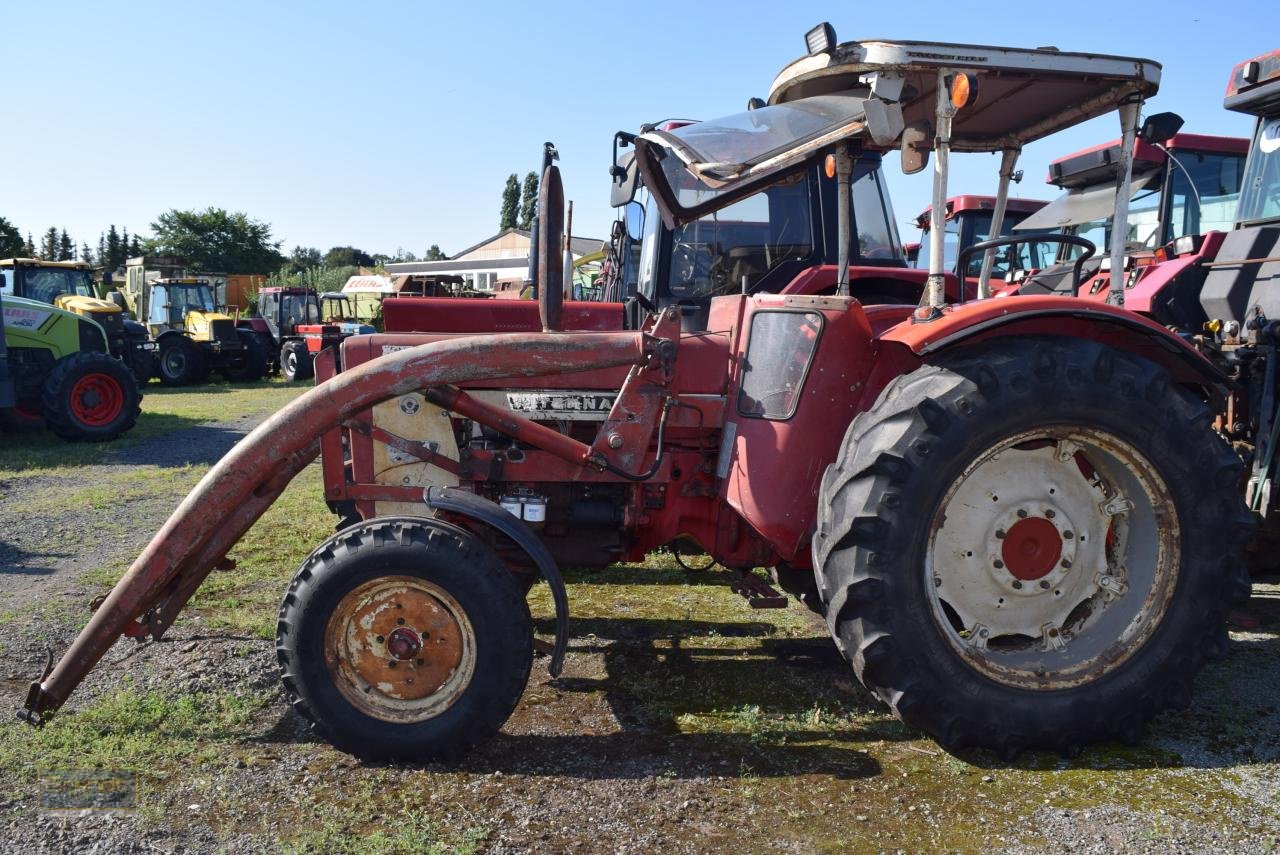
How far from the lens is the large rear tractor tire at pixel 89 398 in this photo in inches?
389

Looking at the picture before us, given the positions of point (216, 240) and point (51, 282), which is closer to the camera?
point (51, 282)

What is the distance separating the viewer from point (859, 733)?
3145 mm

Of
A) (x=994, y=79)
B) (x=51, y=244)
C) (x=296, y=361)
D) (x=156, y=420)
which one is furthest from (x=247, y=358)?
A: (x=51, y=244)

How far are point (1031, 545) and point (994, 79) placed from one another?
1.62m

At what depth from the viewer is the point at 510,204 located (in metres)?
67.8

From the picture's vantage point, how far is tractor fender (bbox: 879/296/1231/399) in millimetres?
2889

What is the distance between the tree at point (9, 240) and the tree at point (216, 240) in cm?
1033

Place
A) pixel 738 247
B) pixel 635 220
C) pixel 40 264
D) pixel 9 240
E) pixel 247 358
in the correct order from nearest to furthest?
pixel 738 247, pixel 635 220, pixel 40 264, pixel 247 358, pixel 9 240

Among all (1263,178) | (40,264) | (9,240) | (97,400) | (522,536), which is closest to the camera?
(522,536)

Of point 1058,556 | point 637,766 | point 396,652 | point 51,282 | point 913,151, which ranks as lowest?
point 637,766

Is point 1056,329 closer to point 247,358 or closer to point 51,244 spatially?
point 247,358

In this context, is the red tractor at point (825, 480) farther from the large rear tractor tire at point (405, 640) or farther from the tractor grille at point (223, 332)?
the tractor grille at point (223, 332)

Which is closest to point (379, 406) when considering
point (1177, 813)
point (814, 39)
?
point (814, 39)

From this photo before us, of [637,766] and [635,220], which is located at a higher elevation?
[635,220]
